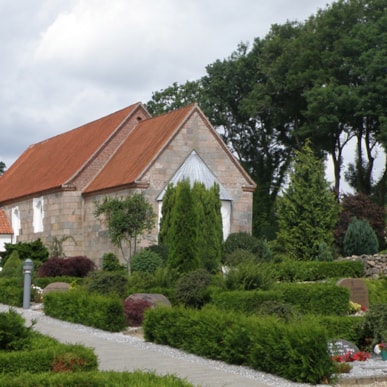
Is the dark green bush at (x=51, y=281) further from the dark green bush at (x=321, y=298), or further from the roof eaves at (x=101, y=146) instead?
the roof eaves at (x=101, y=146)

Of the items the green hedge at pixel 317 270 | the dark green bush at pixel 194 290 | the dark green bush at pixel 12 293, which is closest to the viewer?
the dark green bush at pixel 194 290

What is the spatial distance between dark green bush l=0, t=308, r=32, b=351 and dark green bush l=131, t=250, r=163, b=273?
47.6 feet

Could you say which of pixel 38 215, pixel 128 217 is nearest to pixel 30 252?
pixel 128 217

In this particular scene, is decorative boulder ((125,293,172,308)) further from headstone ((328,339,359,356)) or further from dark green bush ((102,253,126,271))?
dark green bush ((102,253,126,271))

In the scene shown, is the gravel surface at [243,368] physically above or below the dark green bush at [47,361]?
below

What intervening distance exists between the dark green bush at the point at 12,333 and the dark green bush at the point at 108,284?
26.4 feet

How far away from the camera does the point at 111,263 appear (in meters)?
29.5

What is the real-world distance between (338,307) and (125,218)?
985cm

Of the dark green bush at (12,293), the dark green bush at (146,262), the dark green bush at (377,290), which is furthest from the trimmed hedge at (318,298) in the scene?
the dark green bush at (146,262)

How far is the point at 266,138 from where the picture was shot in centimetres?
5100

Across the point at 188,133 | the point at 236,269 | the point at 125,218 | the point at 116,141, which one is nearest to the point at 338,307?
the point at 236,269

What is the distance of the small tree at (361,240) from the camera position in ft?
107

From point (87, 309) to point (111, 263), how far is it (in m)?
12.9

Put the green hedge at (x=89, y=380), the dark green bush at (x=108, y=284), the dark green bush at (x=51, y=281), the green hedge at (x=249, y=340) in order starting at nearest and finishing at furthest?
the green hedge at (x=89, y=380) < the green hedge at (x=249, y=340) < the dark green bush at (x=108, y=284) < the dark green bush at (x=51, y=281)
